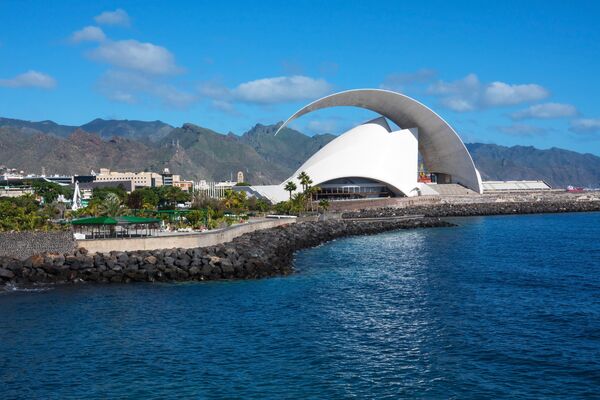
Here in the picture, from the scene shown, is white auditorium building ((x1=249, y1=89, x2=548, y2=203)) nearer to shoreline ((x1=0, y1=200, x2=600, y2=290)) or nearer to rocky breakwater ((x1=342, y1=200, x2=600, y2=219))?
rocky breakwater ((x1=342, y1=200, x2=600, y2=219))

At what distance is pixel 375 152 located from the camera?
6481 centimetres

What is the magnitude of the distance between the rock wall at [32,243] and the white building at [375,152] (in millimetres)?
38961

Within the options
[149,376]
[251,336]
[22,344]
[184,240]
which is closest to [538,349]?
[251,336]

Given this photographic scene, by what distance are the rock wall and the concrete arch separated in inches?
1572

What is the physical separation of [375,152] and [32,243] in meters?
43.7

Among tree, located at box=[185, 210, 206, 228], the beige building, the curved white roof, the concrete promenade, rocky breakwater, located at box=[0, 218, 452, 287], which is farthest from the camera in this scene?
the beige building

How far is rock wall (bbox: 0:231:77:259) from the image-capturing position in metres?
25.0

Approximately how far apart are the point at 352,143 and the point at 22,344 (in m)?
52.3

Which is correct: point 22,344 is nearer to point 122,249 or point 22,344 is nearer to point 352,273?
point 122,249

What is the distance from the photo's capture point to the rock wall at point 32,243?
25.0 meters

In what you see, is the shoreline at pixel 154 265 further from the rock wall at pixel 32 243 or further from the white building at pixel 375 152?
the white building at pixel 375 152

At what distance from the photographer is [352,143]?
65438 millimetres

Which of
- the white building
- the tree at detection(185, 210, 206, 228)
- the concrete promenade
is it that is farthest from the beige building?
the concrete promenade

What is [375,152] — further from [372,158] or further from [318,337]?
[318,337]
